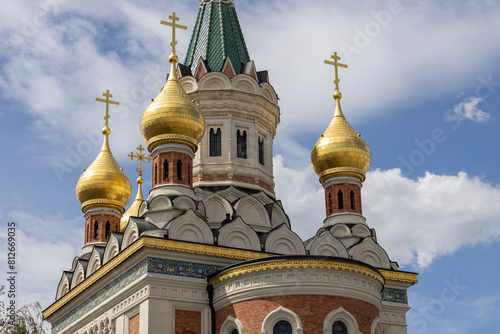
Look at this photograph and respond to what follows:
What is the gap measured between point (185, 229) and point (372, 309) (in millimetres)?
3757

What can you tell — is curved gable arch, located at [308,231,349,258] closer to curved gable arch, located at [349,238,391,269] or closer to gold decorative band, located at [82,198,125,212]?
curved gable arch, located at [349,238,391,269]

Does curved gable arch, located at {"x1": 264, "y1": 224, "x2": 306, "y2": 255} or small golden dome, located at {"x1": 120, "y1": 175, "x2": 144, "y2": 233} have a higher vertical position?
small golden dome, located at {"x1": 120, "y1": 175, "x2": 144, "y2": 233}

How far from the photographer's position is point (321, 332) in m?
15.0

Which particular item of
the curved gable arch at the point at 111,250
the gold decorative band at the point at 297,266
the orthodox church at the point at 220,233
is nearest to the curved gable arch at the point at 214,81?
the orthodox church at the point at 220,233

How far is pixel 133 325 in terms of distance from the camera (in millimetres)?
16188

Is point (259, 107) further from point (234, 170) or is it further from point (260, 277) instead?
point (260, 277)

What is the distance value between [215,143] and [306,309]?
5.83 meters

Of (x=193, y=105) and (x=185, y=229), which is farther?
(x=193, y=105)

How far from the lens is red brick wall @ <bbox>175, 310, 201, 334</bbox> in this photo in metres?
15.9

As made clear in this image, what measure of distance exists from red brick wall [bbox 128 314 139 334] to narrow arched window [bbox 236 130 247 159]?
502cm

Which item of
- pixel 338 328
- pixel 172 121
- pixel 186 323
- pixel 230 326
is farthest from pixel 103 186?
pixel 338 328

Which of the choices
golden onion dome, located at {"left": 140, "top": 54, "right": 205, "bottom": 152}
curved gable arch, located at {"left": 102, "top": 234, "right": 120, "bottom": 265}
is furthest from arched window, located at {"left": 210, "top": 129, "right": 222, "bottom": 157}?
curved gable arch, located at {"left": 102, "top": 234, "right": 120, "bottom": 265}

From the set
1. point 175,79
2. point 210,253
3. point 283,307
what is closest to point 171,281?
point 210,253

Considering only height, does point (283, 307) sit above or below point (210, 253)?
below
